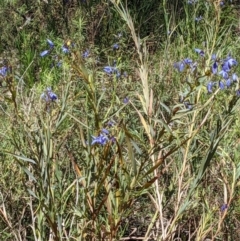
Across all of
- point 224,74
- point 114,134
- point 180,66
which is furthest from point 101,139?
point 180,66

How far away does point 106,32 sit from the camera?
4.89 meters

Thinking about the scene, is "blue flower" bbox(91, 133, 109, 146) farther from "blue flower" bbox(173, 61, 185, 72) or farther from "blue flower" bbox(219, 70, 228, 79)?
"blue flower" bbox(173, 61, 185, 72)

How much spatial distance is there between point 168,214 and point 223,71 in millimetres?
691

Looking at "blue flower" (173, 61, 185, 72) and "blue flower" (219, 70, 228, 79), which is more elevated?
"blue flower" (219, 70, 228, 79)

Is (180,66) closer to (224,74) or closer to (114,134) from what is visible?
(224,74)

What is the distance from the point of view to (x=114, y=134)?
79.5 inches

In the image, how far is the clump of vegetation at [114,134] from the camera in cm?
192

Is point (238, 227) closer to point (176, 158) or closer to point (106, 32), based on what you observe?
point (176, 158)

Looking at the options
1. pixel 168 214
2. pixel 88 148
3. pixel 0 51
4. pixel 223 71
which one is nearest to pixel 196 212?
pixel 168 214

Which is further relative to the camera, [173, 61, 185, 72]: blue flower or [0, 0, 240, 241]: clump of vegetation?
[173, 61, 185, 72]: blue flower

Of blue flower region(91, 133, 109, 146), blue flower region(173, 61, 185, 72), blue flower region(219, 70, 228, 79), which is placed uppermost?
blue flower region(91, 133, 109, 146)

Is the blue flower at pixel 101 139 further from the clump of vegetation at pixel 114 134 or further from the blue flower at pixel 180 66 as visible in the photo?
the blue flower at pixel 180 66

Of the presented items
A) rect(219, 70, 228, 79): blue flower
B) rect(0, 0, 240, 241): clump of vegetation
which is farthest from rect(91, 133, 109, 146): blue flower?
rect(219, 70, 228, 79): blue flower

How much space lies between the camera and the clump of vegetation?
6.29 ft
